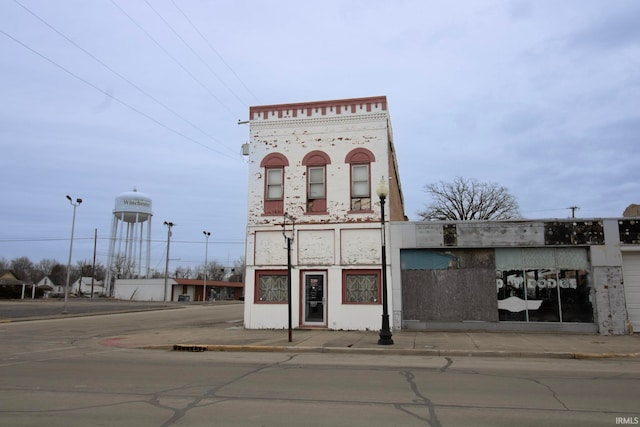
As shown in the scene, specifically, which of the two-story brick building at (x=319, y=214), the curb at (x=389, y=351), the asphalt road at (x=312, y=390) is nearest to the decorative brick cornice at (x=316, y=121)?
the two-story brick building at (x=319, y=214)

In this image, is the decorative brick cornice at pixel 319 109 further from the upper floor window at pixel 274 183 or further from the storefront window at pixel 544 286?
the storefront window at pixel 544 286

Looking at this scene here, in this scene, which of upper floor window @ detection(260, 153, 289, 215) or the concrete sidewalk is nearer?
the concrete sidewalk

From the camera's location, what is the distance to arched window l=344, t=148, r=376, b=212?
20359mm

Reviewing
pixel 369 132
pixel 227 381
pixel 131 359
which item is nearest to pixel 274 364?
pixel 227 381

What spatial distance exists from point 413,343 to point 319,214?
7242 mm

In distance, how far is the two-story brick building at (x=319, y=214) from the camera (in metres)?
20.0

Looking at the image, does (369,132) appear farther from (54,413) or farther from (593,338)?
(54,413)

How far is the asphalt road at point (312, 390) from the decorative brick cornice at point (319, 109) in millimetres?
11084

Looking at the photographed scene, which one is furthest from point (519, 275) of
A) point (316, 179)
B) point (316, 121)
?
point (316, 121)

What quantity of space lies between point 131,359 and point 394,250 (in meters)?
10.9

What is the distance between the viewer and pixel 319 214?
20625mm

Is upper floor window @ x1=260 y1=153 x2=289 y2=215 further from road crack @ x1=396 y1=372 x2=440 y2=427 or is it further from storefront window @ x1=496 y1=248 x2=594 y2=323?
road crack @ x1=396 y1=372 x2=440 y2=427

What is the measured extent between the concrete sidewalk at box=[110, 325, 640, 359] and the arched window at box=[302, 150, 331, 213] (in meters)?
5.21

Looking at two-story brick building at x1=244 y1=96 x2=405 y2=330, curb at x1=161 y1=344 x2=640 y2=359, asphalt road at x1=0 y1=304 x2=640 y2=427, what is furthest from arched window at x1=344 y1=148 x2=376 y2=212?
asphalt road at x1=0 y1=304 x2=640 y2=427
